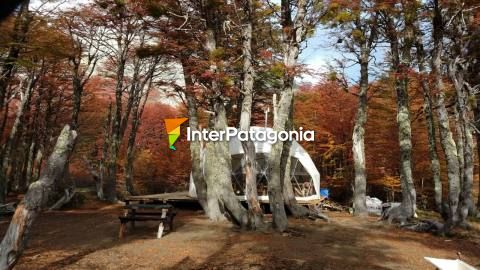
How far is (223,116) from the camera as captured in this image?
11.8m

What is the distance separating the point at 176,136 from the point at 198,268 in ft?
61.0

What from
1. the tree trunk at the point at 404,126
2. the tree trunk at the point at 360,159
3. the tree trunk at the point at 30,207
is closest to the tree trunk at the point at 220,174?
the tree trunk at the point at 404,126

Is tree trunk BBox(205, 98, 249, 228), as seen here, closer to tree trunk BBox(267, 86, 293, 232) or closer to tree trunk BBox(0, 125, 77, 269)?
tree trunk BBox(267, 86, 293, 232)

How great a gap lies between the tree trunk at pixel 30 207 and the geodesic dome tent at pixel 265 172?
12.0m

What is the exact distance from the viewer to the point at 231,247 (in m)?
7.81

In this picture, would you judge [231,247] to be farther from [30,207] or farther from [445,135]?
[445,135]

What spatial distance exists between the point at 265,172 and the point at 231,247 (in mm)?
9722

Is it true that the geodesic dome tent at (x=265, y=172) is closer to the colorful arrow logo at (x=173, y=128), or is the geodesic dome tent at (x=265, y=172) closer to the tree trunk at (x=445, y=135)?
the colorful arrow logo at (x=173, y=128)

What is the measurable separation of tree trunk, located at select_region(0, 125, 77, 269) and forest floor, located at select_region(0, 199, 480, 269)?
1359 millimetres

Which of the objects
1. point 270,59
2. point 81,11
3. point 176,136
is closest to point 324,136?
point 176,136

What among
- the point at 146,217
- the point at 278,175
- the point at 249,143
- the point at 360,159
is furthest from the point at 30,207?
the point at 360,159

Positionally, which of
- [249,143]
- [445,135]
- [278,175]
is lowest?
[278,175]

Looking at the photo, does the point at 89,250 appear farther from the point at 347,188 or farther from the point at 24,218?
the point at 347,188

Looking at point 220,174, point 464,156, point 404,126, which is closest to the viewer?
point 464,156
